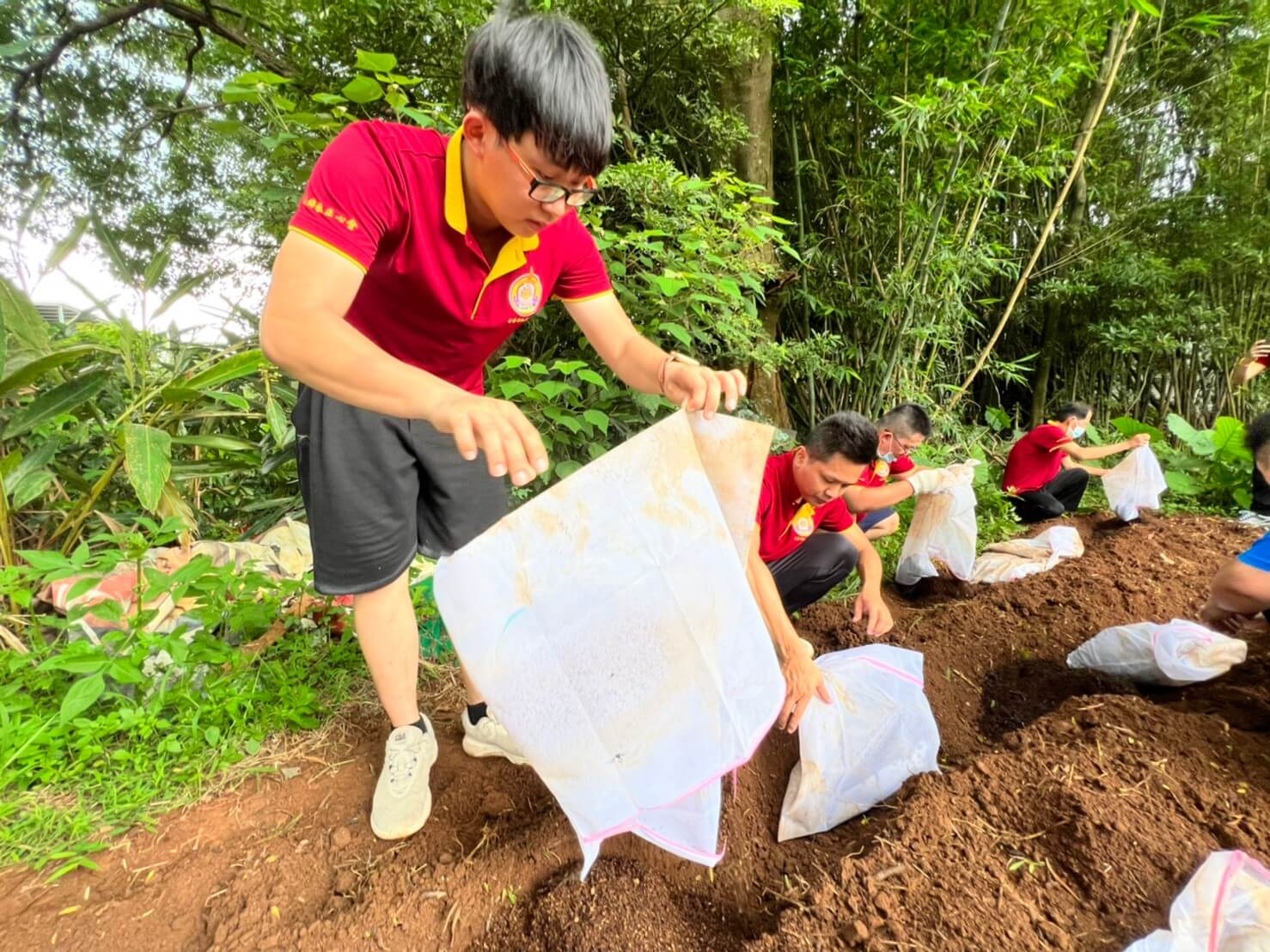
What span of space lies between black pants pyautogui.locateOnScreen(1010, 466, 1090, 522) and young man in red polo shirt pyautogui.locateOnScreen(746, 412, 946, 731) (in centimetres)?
195

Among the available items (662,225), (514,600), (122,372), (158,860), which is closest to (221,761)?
(158,860)

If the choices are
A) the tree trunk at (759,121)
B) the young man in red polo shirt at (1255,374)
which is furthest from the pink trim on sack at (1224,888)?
the young man in red polo shirt at (1255,374)

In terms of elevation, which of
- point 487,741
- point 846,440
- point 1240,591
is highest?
point 846,440

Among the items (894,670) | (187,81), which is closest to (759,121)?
(894,670)

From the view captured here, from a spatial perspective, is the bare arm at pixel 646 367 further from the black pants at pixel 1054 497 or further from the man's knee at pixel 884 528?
the black pants at pixel 1054 497

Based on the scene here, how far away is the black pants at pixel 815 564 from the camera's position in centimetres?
209

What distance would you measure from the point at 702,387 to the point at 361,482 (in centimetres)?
71

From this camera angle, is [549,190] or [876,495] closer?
[549,190]

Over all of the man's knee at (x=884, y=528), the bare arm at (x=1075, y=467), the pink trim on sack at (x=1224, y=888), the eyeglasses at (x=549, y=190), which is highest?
the eyeglasses at (x=549, y=190)

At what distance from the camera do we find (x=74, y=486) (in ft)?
Result: 7.27

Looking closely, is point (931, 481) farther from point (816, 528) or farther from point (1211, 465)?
point (1211, 465)

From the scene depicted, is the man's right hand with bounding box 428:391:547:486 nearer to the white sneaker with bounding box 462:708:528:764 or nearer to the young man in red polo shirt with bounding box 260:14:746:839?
the young man in red polo shirt with bounding box 260:14:746:839

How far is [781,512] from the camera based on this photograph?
77.6 inches

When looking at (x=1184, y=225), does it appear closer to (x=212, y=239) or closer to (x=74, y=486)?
(x=74, y=486)
